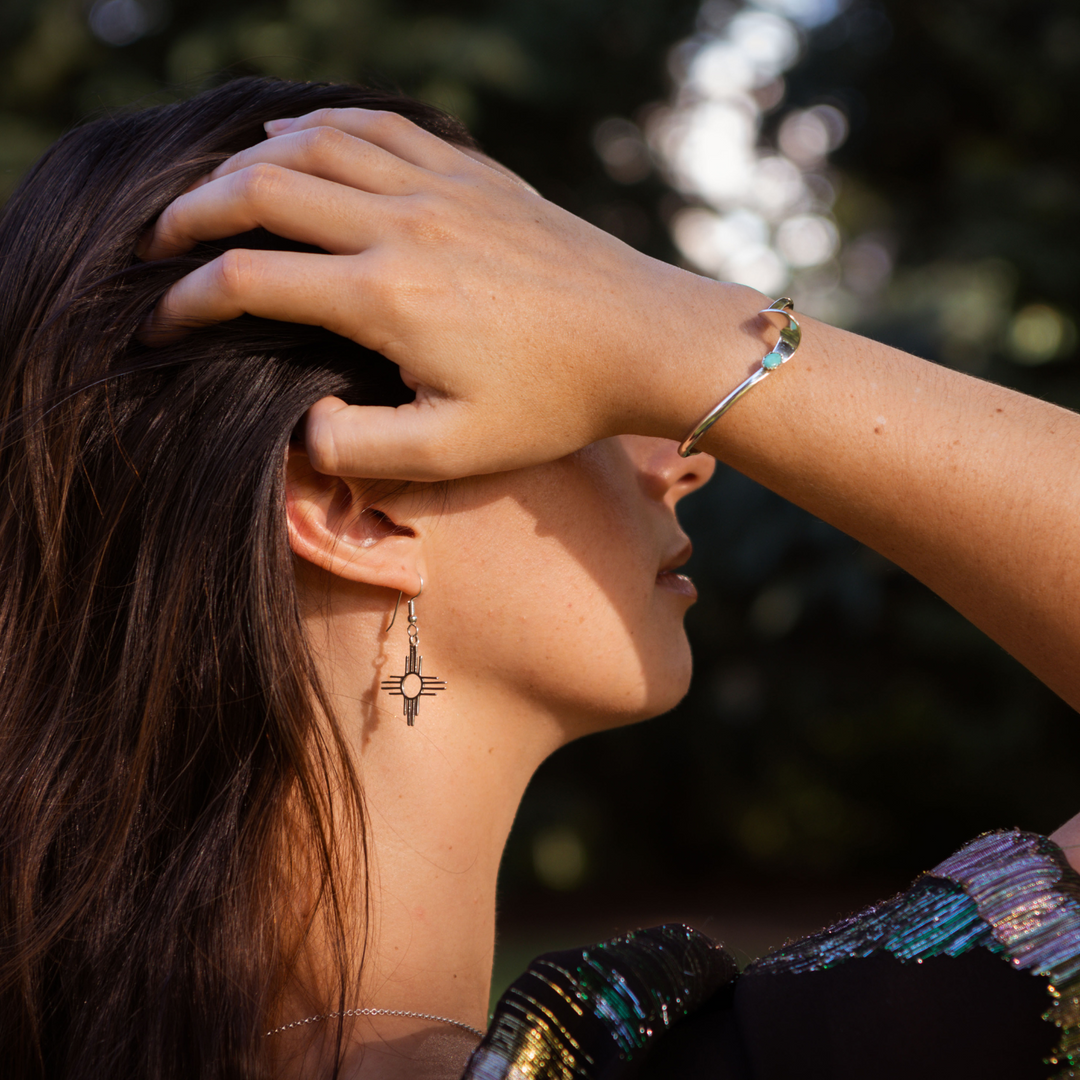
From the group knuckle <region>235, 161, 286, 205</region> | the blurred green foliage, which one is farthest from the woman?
the blurred green foliage

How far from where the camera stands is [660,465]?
5.35 feet

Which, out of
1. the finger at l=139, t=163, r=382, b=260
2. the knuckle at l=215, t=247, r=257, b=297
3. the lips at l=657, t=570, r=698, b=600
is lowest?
the lips at l=657, t=570, r=698, b=600

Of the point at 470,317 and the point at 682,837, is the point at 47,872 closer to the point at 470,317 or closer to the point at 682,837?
the point at 470,317

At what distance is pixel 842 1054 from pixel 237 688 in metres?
0.86

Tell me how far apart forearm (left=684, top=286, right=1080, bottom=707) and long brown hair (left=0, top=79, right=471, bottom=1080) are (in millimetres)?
474

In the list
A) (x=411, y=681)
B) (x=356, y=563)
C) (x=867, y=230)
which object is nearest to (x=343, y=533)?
(x=356, y=563)

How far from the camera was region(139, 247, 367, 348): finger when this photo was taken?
116cm

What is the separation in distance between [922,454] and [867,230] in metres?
8.47

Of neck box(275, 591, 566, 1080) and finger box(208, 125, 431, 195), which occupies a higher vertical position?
finger box(208, 125, 431, 195)

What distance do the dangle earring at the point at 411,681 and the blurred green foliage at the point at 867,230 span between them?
15.9 ft

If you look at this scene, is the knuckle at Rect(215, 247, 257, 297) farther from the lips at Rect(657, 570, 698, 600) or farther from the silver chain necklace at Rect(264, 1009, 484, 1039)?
the silver chain necklace at Rect(264, 1009, 484, 1039)

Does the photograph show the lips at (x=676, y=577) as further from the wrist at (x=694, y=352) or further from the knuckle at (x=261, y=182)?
the knuckle at (x=261, y=182)

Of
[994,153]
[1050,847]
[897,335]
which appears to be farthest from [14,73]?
[1050,847]

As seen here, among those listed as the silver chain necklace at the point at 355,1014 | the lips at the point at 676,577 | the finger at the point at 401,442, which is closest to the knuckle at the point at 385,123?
the finger at the point at 401,442
